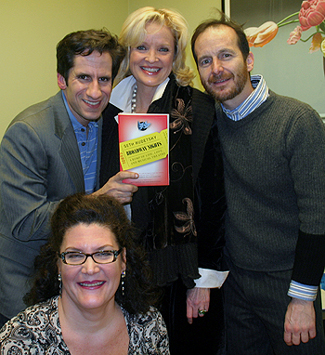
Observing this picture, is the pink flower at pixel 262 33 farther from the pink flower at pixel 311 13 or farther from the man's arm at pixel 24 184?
the man's arm at pixel 24 184

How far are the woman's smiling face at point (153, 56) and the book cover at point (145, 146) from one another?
13.4 inches

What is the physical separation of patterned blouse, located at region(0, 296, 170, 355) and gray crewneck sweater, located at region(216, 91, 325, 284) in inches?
20.7

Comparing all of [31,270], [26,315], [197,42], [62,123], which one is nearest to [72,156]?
[62,123]

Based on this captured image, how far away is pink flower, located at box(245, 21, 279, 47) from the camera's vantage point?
2426 mm

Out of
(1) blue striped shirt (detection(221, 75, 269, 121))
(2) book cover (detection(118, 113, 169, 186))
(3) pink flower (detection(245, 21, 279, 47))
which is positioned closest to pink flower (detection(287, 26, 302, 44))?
(3) pink flower (detection(245, 21, 279, 47))

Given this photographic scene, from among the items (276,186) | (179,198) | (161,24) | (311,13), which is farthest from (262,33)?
(179,198)

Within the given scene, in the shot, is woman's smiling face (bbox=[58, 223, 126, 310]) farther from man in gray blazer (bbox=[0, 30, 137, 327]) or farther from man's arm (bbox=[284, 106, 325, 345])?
man's arm (bbox=[284, 106, 325, 345])

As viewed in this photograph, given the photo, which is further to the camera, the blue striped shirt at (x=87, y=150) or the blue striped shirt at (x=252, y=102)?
the blue striped shirt at (x=87, y=150)

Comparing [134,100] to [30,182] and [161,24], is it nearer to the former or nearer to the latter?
[161,24]

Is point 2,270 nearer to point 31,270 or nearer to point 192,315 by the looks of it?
point 31,270

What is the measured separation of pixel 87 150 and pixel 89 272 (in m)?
0.70

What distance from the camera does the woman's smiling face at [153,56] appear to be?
1.67 m

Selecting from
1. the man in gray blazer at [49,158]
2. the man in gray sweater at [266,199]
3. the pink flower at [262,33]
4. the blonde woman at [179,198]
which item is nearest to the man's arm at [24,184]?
the man in gray blazer at [49,158]

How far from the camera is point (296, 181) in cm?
141
